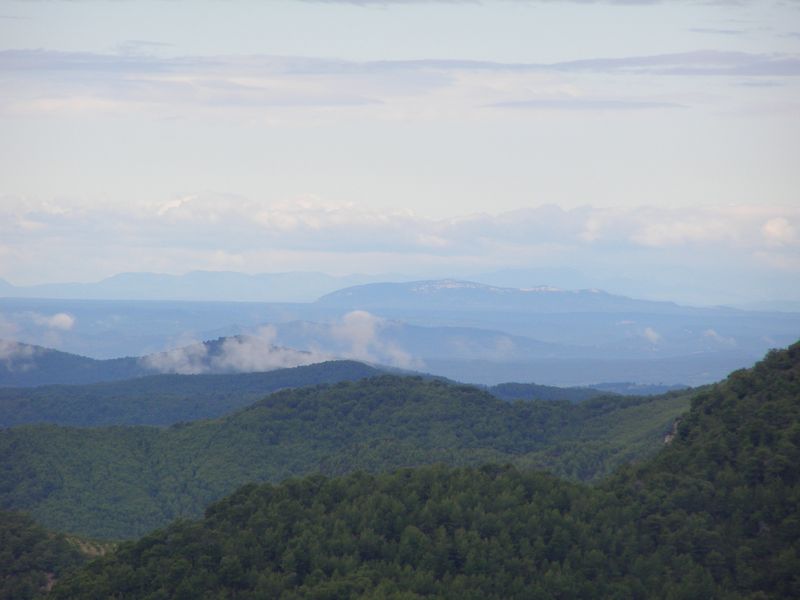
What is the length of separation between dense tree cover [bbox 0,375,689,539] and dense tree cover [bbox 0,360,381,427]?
38.5 meters

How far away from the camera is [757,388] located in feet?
166

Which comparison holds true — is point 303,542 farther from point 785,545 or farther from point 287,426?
point 287,426

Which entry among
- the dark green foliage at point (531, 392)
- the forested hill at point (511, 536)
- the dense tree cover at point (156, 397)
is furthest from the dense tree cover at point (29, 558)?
the dark green foliage at point (531, 392)

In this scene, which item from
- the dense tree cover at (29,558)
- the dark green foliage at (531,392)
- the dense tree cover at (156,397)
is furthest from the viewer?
the dark green foliage at (531,392)

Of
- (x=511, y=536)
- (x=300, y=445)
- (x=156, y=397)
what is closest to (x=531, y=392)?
(x=156, y=397)

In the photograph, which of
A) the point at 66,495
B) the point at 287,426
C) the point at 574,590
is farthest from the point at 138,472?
the point at 574,590

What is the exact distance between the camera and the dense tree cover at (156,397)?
14200 centimetres

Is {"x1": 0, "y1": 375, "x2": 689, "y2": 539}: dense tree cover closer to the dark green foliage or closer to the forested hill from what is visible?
the forested hill

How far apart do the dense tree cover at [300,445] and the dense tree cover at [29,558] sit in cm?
2566

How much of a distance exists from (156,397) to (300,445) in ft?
201

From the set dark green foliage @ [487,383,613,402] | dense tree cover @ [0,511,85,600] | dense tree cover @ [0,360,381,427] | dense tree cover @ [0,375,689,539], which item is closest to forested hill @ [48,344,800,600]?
dense tree cover @ [0,511,85,600]

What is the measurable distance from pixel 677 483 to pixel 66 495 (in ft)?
171

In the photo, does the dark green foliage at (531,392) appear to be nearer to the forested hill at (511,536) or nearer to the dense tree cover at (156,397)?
the dense tree cover at (156,397)

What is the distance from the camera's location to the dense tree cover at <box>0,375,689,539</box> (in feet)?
268
